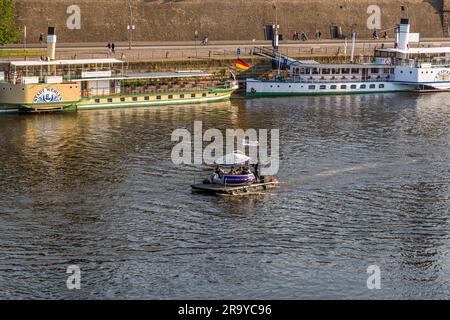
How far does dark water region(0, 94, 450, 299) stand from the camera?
3928 centimetres

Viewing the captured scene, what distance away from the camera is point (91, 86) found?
257ft

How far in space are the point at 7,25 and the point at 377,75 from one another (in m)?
29.5

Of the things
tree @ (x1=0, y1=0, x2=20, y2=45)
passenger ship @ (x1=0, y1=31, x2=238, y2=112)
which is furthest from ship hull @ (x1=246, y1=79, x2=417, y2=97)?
tree @ (x1=0, y1=0, x2=20, y2=45)

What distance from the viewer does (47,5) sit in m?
93.7

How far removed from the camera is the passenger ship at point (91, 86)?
7394 cm

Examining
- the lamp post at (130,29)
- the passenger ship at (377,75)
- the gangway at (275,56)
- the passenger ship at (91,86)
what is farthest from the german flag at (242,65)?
the lamp post at (130,29)

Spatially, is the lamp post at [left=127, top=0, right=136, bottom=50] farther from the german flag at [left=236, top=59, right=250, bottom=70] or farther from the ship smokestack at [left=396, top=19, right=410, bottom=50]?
the ship smokestack at [left=396, top=19, right=410, bottom=50]

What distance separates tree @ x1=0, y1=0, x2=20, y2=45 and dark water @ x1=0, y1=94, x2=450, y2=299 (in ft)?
51.0

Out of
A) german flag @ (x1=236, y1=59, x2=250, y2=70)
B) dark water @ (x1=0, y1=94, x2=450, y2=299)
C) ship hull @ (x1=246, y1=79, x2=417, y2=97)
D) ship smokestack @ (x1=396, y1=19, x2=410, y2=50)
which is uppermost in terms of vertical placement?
ship smokestack @ (x1=396, y1=19, x2=410, y2=50)

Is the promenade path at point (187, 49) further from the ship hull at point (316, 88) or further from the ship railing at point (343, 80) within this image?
the ship hull at point (316, 88)

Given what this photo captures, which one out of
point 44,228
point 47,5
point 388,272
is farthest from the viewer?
point 47,5
